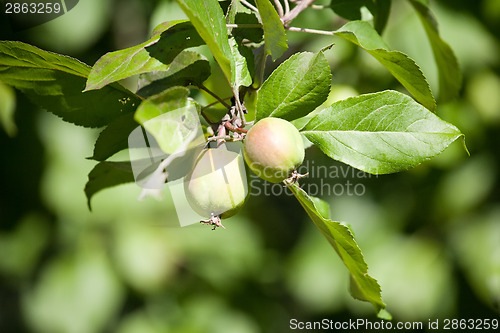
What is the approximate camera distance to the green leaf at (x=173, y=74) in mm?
652

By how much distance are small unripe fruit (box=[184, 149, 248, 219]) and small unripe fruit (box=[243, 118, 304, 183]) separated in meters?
0.04

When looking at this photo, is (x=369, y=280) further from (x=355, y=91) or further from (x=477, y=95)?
(x=477, y=95)

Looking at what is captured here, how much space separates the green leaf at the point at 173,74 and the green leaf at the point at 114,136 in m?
0.05

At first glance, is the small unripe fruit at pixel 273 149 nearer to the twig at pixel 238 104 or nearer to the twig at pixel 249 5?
the twig at pixel 238 104

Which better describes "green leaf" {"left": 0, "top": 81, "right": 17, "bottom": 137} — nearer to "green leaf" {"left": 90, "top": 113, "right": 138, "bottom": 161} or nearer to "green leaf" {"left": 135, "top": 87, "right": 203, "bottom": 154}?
"green leaf" {"left": 90, "top": 113, "right": 138, "bottom": 161}

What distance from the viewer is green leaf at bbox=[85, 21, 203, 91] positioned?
1.90ft

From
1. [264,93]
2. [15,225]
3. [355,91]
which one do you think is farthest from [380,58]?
[15,225]

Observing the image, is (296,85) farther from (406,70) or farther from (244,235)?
(244,235)

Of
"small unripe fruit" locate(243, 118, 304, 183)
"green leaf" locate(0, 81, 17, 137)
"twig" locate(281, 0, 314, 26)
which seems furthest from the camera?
"green leaf" locate(0, 81, 17, 137)

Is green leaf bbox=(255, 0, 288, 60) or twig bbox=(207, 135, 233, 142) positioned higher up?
green leaf bbox=(255, 0, 288, 60)

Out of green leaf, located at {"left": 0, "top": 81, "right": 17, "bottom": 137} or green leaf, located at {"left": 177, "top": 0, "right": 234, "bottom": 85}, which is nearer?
green leaf, located at {"left": 177, "top": 0, "right": 234, "bottom": 85}

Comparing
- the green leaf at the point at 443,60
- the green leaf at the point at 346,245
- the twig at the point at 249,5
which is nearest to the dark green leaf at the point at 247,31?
the twig at the point at 249,5

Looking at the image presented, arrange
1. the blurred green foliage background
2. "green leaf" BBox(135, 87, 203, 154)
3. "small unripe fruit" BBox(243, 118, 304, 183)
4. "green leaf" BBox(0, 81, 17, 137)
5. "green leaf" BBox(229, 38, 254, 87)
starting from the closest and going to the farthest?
1. "green leaf" BBox(135, 87, 203, 154)
2. "small unripe fruit" BBox(243, 118, 304, 183)
3. "green leaf" BBox(229, 38, 254, 87)
4. "green leaf" BBox(0, 81, 17, 137)
5. the blurred green foliage background

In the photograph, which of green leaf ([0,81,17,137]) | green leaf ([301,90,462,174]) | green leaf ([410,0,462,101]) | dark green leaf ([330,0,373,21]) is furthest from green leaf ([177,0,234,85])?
green leaf ([0,81,17,137])
